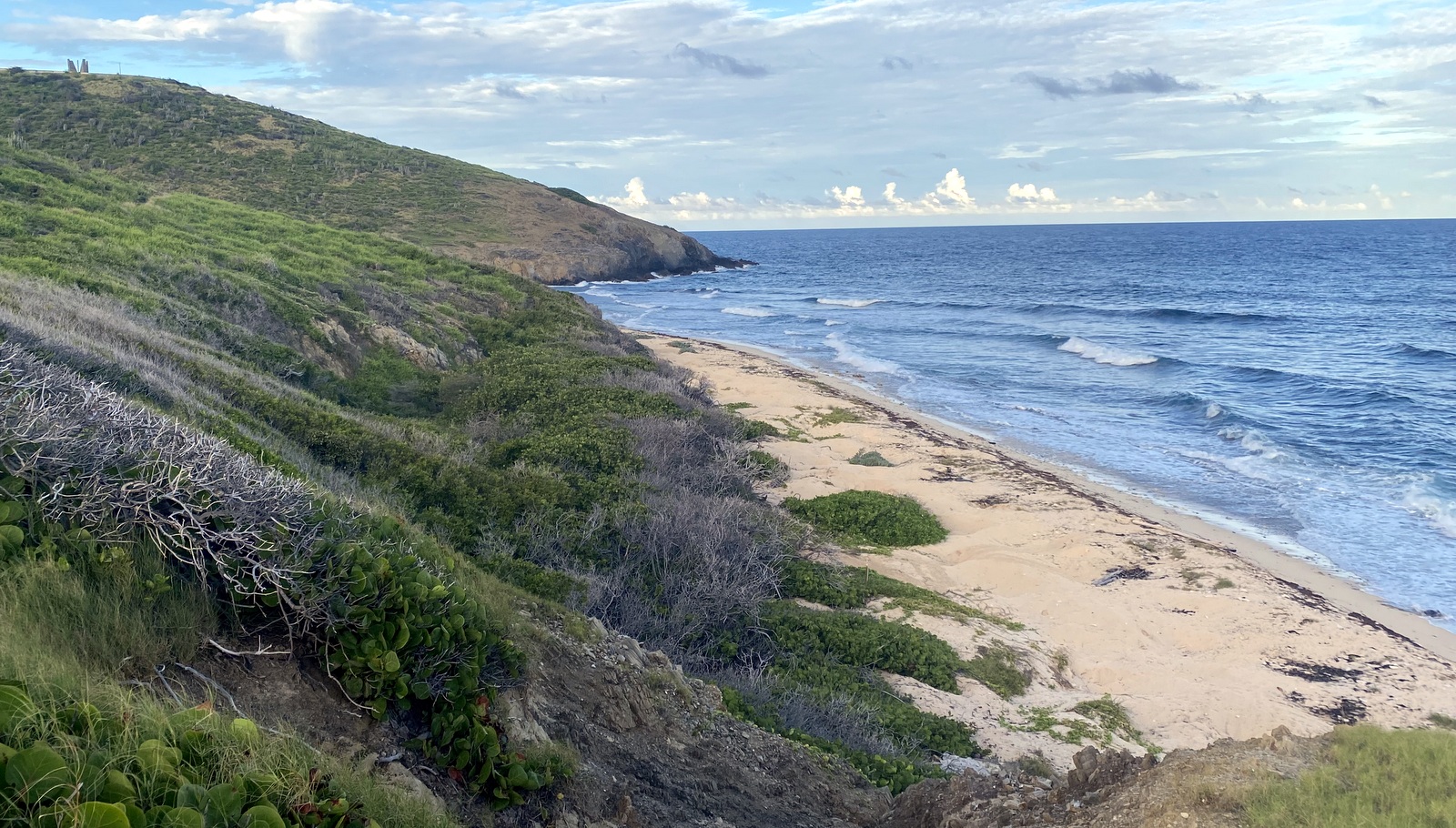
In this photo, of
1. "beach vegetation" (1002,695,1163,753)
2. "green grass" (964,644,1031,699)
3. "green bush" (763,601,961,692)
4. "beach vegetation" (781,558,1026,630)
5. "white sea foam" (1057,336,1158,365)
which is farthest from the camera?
"white sea foam" (1057,336,1158,365)

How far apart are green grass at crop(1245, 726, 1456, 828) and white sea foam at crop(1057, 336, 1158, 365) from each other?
29213mm

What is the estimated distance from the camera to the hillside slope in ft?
131

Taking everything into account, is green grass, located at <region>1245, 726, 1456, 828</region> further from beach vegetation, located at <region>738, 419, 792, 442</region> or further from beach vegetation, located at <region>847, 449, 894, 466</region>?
beach vegetation, located at <region>847, 449, 894, 466</region>

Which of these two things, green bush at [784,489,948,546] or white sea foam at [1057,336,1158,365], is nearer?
green bush at [784,489,948,546]

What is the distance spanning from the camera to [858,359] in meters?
33.1

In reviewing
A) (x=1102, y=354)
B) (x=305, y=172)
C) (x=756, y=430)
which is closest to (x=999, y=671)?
(x=756, y=430)

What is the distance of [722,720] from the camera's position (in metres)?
5.46

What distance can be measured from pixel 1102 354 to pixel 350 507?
3211 centimetres

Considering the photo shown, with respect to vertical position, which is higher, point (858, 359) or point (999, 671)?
point (858, 359)

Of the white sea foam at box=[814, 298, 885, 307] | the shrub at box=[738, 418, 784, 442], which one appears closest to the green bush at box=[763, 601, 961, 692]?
the shrub at box=[738, 418, 784, 442]

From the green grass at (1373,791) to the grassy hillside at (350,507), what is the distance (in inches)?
92.5

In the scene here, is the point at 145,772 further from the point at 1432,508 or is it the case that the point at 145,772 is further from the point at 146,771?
the point at 1432,508

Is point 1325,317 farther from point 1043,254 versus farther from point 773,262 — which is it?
point 773,262

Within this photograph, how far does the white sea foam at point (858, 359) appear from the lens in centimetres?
3100
